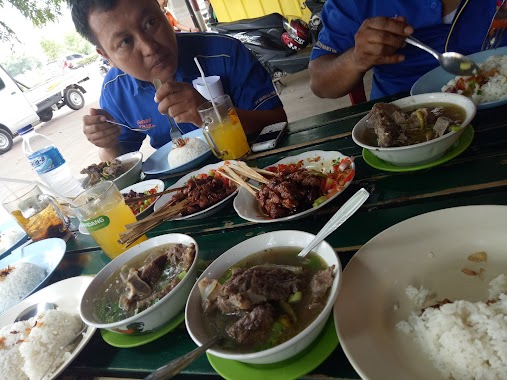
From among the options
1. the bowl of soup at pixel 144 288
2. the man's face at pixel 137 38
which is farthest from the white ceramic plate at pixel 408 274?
the man's face at pixel 137 38

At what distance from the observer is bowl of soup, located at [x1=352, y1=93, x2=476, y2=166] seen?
47.4 inches

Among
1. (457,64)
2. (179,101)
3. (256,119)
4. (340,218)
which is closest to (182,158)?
(179,101)

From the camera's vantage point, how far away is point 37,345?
114cm

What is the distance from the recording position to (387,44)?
189cm

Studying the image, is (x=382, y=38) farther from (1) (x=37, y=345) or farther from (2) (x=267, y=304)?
(1) (x=37, y=345)

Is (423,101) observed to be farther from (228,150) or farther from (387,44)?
(228,150)

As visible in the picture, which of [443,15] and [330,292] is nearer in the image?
[330,292]

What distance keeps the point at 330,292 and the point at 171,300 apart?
48cm

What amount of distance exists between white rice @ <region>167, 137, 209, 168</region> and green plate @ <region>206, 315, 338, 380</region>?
59.3 inches

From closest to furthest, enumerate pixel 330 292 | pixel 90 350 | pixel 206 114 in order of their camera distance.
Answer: pixel 330 292
pixel 90 350
pixel 206 114

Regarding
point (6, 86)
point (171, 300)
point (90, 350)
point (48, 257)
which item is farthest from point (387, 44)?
point (6, 86)

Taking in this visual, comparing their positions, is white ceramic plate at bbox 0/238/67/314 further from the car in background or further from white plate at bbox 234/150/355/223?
the car in background

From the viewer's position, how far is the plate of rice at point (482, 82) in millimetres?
1470

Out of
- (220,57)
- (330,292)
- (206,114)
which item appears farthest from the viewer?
(220,57)
